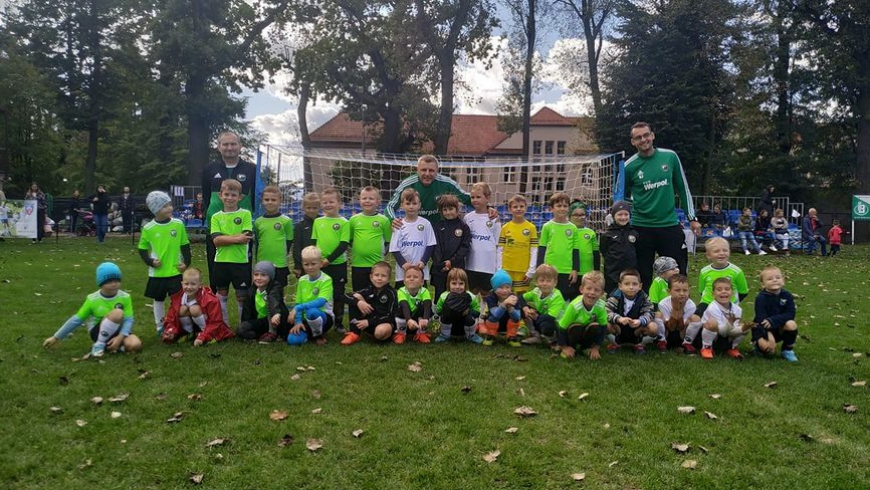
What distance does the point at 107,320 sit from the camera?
5582mm

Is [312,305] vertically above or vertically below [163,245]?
below

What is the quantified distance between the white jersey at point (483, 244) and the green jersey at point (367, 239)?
0.99 m

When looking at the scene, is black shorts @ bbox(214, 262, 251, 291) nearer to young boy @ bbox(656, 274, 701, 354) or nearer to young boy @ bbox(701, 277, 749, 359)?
young boy @ bbox(656, 274, 701, 354)

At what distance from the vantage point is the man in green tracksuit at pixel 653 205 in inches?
245

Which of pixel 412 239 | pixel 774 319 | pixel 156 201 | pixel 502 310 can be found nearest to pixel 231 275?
pixel 156 201

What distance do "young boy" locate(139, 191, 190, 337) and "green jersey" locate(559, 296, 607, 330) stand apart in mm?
3993

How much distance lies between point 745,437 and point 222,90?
26.3 metres

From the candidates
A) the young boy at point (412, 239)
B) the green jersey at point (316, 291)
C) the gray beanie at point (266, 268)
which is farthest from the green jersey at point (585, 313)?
the gray beanie at point (266, 268)

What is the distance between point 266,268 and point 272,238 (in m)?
0.44

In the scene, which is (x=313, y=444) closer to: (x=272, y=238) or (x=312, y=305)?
(x=312, y=305)

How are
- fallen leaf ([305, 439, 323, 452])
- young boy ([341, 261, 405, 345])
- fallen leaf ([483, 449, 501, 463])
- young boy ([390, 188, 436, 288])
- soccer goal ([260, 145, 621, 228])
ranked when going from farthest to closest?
soccer goal ([260, 145, 621, 228]) → young boy ([390, 188, 436, 288]) → young boy ([341, 261, 405, 345]) → fallen leaf ([305, 439, 323, 452]) → fallen leaf ([483, 449, 501, 463])

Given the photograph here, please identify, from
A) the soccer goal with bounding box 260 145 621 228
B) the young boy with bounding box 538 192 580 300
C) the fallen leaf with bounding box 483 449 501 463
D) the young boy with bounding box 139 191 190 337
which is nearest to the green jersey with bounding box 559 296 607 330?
the young boy with bounding box 538 192 580 300

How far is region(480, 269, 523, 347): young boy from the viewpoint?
626 centimetres

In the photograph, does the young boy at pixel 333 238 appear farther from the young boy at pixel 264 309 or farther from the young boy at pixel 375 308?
the young boy at pixel 264 309
